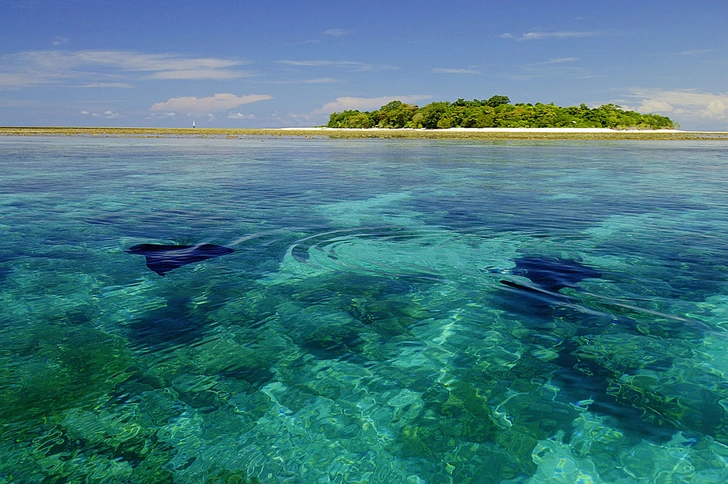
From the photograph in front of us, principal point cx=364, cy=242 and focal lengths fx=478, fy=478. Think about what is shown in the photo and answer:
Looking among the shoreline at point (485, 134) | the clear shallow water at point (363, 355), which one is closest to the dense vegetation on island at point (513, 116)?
the shoreline at point (485, 134)

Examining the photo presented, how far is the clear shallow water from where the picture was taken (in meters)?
5.18

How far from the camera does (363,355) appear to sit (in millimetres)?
7277

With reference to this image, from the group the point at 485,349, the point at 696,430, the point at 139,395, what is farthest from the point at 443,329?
the point at 139,395

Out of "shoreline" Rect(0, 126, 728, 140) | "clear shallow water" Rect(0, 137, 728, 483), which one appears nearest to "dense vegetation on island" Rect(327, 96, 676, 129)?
"shoreline" Rect(0, 126, 728, 140)

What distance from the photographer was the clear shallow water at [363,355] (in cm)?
518

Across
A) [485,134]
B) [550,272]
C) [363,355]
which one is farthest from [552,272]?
[485,134]

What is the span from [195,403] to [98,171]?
105ft

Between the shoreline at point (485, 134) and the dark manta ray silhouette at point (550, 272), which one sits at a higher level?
the shoreline at point (485, 134)

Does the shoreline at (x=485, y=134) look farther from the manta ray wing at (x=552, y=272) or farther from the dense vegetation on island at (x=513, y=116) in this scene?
the manta ray wing at (x=552, y=272)

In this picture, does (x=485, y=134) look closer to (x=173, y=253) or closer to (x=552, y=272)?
(x=552, y=272)

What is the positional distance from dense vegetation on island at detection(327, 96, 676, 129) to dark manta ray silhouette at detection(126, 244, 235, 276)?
137 meters

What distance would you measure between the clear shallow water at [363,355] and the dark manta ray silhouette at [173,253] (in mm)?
419

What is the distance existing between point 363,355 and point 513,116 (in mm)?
145890

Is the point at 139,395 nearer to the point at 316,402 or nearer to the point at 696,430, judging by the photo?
the point at 316,402
